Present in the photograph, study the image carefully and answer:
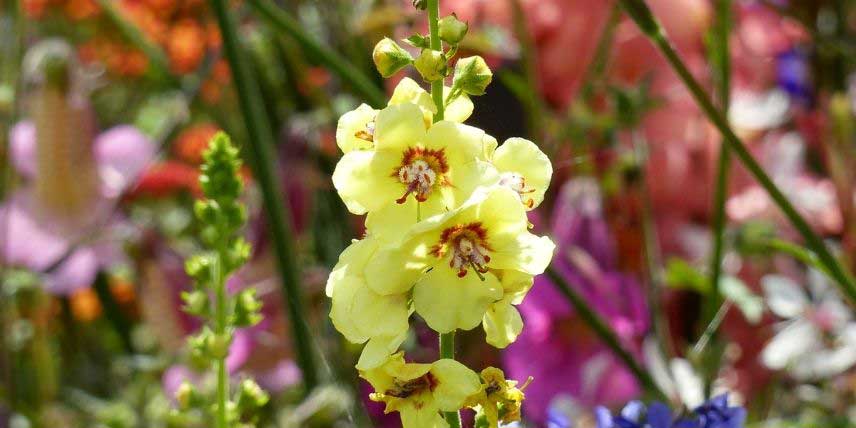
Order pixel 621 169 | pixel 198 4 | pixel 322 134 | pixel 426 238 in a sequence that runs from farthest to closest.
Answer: pixel 198 4
pixel 322 134
pixel 621 169
pixel 426 238

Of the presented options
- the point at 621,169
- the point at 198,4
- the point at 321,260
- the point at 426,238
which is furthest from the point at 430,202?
the point at 198,4

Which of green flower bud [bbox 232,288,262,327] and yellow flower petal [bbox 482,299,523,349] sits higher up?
green flower bud [bbox 232,288,262,327]

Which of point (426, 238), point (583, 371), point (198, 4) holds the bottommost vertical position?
point (583, 371)

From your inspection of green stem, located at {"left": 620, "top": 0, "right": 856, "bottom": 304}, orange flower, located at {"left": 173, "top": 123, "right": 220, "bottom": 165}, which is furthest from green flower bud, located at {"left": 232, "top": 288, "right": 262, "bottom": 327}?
orange flower, located at {"left": 173, "top": 123, "right": 220, "bottom": 165}

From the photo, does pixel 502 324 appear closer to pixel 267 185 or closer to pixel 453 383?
pixel 453 383

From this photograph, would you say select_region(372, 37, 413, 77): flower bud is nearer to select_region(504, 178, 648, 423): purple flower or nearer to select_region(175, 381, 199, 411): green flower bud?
select_region(175, 381, 199, 411): green flower bud

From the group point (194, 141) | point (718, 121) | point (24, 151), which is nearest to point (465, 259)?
point (718, 121)

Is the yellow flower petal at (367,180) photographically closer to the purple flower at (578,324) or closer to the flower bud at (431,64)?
the flower bud at (431,64)

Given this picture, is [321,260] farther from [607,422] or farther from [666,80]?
[607,422]
